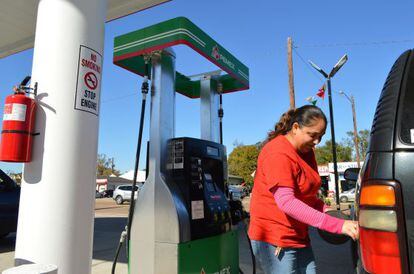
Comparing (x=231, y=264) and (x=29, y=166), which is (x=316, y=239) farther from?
(x=29, y=166)

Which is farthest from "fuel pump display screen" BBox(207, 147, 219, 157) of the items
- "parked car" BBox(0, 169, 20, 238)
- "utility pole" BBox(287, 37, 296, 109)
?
"utility pole" BBox(287, 37, 296, 109)

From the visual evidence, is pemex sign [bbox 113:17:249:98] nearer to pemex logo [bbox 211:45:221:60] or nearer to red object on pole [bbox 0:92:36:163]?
pemex logo [bbox 211:45:221:60]

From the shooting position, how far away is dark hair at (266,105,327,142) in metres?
2.50

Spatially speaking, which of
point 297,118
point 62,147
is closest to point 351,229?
point 297,118

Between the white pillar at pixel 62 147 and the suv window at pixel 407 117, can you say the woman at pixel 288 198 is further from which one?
the white pillar at pixel 62 147

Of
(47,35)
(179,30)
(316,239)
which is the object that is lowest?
(316,239)

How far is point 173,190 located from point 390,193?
2.40m

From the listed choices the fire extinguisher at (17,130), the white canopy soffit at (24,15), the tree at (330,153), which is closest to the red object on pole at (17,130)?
the fire extinguisher at (17,130)

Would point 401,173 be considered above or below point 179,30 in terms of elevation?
below

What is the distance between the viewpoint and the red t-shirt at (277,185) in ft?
7.58

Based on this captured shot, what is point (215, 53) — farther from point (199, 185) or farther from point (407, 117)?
point (407, 117)

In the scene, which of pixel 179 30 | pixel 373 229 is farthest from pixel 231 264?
pixel 373 229

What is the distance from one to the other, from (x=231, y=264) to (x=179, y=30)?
2502 mm

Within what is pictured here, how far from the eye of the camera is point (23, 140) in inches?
94.3
